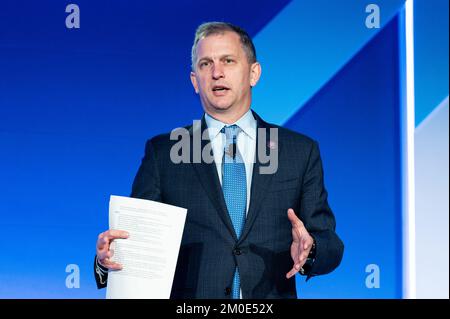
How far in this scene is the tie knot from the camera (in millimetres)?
2402

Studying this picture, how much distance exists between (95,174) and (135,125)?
30 cm

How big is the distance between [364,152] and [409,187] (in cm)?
27

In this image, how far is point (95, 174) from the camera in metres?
3.32

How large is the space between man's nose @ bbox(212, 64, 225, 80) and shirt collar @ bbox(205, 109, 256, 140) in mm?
157

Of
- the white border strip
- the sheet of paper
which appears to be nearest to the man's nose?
the sheet of paper

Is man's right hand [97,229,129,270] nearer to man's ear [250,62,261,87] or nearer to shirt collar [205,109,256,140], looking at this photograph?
shirt collar [205,109,256,140]

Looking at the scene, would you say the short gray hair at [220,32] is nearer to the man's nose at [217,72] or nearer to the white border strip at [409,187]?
the man's nose at [217,72]

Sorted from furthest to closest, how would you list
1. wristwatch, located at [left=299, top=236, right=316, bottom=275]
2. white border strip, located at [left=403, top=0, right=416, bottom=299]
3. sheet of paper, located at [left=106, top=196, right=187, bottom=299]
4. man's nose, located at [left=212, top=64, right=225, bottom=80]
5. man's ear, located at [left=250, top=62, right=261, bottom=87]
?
1. white border strip, located at [left=403, top=0, right=416, bottom=299]
2. man's ear, located at [left=250, top=62, right=261, bottom=87]
3. man's nose, located at [left=212, top=64, right=225, bottom=80]
4. wristwatch, located at [left=299, top=236, right=316, bottom=275]
5. sheet of paper, located at [left=106, top=196, right=187, bottom=299]

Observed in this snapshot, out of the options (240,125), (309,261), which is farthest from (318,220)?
(240,125)

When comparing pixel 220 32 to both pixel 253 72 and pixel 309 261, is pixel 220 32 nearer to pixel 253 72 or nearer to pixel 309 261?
pixel 253 72

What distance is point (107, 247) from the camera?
2.02 meters

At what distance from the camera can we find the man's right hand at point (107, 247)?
6.53ft

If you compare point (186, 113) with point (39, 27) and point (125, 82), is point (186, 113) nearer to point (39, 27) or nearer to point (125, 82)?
point (125, 82)
